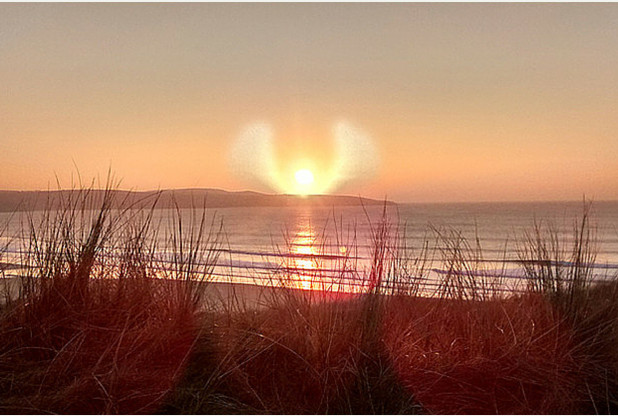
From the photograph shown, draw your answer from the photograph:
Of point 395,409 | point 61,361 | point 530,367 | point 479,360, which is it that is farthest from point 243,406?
point 530,367

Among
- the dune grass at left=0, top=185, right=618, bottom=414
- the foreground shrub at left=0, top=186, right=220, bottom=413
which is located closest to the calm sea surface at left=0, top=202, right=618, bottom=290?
the dune grass at left=0, top=185, right=618, bottom=414

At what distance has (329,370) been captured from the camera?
267 centimetres

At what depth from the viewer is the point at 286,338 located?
9.69 ft

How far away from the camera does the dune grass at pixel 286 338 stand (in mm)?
2568

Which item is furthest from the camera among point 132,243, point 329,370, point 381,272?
point 132,243

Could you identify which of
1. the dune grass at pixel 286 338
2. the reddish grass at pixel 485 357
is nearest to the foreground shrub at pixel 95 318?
the dune grass at pixel 286 338

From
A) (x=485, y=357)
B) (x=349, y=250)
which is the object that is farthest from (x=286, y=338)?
(x=349, y=250)

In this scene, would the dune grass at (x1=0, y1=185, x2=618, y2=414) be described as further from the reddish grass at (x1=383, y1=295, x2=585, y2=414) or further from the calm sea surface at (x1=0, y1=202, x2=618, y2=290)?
the calm sea surface at (x1=0, y1=202, x2=618, y2=290)

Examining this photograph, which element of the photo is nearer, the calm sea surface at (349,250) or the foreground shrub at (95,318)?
the foreground shrub at (95,318)

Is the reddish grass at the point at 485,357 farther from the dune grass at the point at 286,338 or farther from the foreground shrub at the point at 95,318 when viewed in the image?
the foreground shrub at the point at 95,318

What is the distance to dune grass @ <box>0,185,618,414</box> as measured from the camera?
2568 mm

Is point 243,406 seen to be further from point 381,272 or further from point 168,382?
point 381,272

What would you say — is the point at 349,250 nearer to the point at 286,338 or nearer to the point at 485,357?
the point at 286,338

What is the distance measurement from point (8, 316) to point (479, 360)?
7.56 feet
